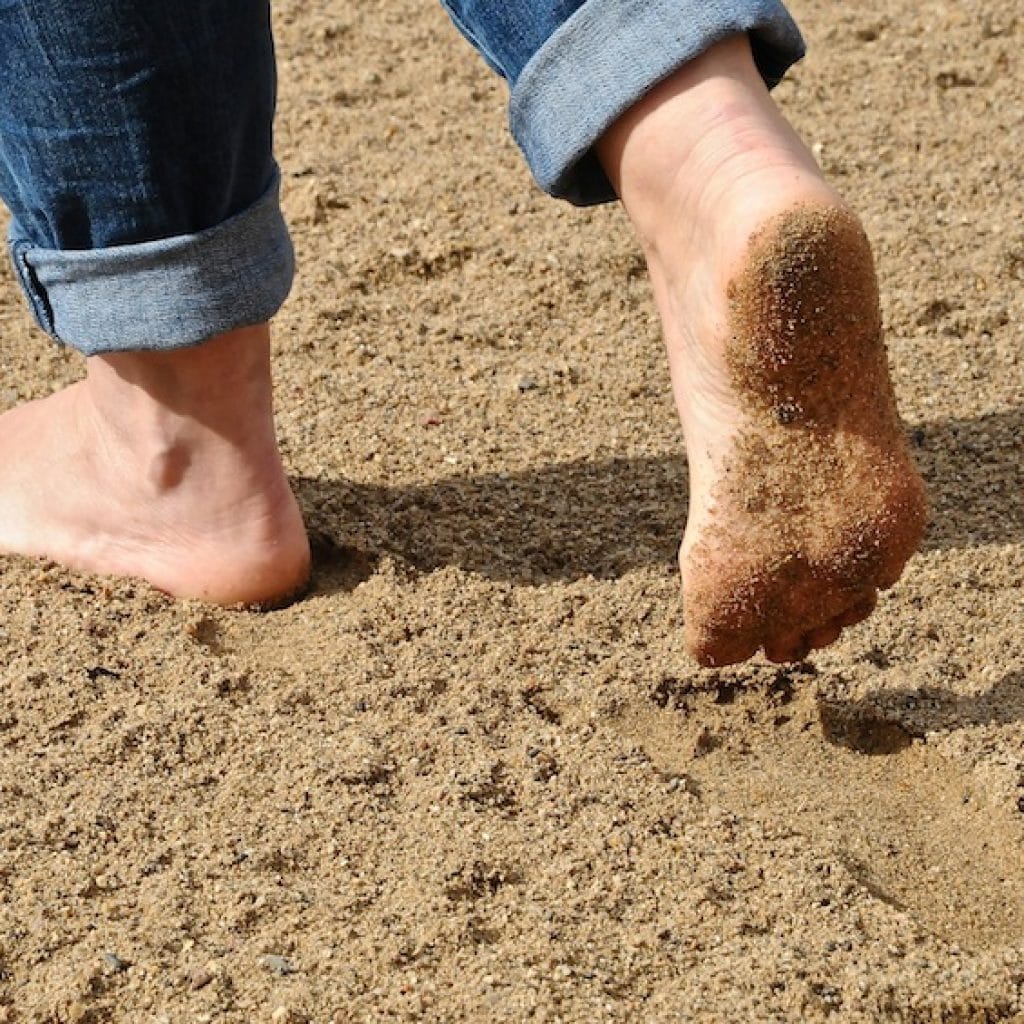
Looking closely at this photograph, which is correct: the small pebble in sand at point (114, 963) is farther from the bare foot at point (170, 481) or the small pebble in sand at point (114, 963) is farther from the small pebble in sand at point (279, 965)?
the bare foot at point (170, 481)

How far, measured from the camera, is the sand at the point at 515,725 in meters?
1.35

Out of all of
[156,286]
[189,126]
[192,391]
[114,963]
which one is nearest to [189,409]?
[192,391]

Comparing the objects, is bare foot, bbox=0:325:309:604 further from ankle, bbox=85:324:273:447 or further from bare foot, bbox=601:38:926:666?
bare foot, bbox=601:38:926:666

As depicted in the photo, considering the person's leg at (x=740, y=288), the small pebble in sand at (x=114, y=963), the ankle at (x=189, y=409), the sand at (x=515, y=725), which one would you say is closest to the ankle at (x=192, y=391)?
the ankle at (x=189, y=409)

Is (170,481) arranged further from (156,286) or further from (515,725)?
(515,725)

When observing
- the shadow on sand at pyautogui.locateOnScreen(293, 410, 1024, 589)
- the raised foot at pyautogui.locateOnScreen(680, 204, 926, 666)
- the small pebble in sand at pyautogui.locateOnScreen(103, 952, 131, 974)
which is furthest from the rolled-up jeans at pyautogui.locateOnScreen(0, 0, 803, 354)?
the small pebble in sand at pyautogui.locateOnScreen(103, 952, 131, 974)

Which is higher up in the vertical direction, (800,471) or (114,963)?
(800,471)

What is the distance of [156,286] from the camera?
1.58 m

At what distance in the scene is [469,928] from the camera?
54.2 inches

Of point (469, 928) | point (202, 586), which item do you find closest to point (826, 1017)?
point (469, 928)

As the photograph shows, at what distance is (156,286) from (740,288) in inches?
21.8

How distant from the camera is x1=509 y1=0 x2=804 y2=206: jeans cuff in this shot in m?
1.35

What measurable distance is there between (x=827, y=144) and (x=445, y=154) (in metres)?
0.61

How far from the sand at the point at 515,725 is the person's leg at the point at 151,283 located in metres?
0.07
